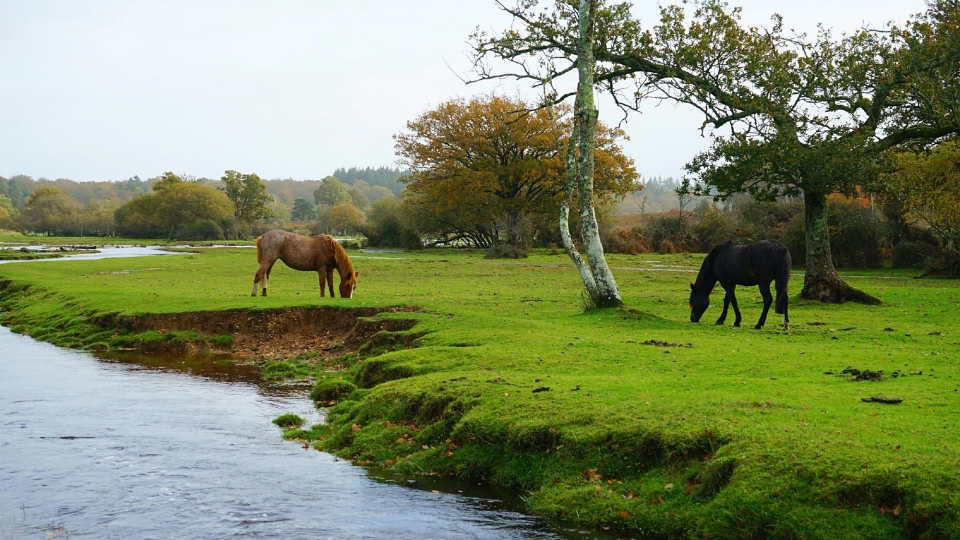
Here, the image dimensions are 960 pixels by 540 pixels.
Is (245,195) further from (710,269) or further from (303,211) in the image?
(710,269)

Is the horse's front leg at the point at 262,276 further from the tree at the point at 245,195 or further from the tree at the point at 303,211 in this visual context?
the tree at the point at 303,211

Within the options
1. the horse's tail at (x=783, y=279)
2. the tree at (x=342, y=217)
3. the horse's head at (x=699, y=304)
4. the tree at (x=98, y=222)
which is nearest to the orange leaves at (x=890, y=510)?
the horse's tail at (x=783, y=279)

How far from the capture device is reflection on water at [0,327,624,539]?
7.63 m

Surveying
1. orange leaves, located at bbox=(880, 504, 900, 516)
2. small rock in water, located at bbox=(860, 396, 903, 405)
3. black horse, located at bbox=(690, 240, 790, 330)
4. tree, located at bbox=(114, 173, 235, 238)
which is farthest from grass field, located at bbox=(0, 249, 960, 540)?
tree, located at bbox=(114, 173, 235, 238)

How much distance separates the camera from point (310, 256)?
2525cm

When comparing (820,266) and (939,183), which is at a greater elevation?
(939,183)

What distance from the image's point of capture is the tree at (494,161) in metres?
57.2

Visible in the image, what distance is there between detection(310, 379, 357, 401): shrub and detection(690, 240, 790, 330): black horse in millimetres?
9584

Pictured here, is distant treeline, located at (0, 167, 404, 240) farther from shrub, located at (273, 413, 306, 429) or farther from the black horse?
shrub, located at (273, 413, 306, 429)

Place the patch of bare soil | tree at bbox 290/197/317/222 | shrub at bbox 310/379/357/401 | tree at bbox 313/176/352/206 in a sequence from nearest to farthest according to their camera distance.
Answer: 1. shrub at bbox 310/379/357/401
2. the patch of bare soil
3. tree at bbox 290/197/317/222
4. tree at bbox 313/176/352/206

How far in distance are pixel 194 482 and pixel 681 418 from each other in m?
5.80

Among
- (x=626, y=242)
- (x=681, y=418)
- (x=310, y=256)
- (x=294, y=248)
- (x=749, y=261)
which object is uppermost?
(x=626, y=242)

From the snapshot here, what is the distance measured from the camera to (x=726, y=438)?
822 centimetres

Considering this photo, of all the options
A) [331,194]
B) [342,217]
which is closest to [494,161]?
[342,217]
